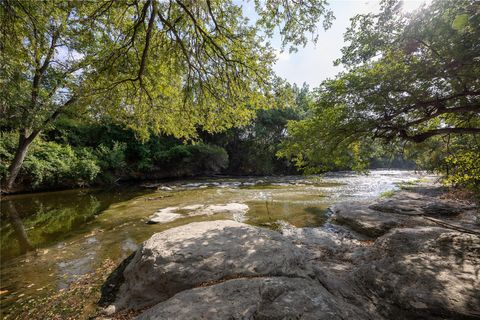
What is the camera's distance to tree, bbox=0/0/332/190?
15.6ft

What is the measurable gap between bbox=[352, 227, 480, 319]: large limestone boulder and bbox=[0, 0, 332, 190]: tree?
4154 mm

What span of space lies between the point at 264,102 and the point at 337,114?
211 centimetres

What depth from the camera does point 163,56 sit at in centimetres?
552

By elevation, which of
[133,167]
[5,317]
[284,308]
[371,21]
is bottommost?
[5,317]

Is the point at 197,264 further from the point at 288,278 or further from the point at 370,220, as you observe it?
the point at 370,220

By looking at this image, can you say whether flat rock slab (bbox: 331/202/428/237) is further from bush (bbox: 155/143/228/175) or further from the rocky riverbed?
bush (bbox: 155/143/228/175)

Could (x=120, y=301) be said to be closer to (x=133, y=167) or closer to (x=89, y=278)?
(x=89, y=278)

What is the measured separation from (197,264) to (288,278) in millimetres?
1507

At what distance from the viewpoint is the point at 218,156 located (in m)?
27.7

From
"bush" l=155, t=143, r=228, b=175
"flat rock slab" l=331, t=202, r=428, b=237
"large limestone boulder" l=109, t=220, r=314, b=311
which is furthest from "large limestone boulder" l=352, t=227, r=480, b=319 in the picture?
"bush" l=155, t=143, r=228, b=175

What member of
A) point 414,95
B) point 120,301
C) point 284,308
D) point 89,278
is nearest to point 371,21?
point 414,95

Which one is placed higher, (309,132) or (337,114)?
(337,114)

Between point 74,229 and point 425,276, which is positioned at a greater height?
point 425,276

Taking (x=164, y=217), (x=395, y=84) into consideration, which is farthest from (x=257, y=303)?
(x=164, y=217)
